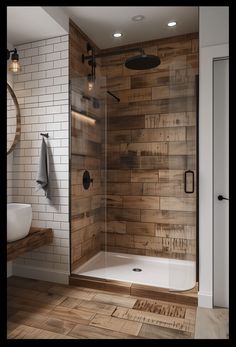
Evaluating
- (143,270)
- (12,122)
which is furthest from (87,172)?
(143,270)

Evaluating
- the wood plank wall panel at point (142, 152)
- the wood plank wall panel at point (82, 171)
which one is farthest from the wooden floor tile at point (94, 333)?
the wood plank wall panel at point (142, 152)

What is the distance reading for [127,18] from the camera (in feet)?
4.13

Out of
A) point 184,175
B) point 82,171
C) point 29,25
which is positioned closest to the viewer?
point 29,25

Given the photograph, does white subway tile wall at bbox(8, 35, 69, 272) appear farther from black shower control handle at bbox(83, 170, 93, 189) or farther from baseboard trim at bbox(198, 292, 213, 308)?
baseboard trim at bbox(198, 292, 213, 308)

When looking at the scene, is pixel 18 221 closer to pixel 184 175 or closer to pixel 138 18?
pixel 184 175

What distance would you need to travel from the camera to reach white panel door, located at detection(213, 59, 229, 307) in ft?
5.62

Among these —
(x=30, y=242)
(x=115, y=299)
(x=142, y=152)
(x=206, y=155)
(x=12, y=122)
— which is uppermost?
(x=12, y=122)

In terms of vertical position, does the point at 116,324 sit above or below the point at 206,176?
below

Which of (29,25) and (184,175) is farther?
(184,175)

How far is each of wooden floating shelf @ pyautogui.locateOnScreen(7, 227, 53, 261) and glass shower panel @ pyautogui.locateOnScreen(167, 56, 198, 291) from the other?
3.58 feet

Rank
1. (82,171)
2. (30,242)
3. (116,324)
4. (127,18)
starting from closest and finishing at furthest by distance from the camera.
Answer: (127,18) < (116,324) < (30,242) < (82,171)

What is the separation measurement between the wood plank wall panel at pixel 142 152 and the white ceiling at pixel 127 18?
32.1 inches

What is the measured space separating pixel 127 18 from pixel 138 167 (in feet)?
5.46

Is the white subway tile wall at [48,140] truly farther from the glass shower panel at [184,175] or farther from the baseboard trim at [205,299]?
the baseboard trim at [205,299]
